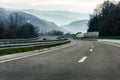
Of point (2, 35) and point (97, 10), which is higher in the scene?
point (97, 10)

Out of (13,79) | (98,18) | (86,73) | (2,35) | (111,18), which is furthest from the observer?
(98,18)

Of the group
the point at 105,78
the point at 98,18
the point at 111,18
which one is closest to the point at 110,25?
the point at 111,18

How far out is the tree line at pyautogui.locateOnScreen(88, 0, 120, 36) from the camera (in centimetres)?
12479

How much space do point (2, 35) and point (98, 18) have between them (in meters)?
68.2

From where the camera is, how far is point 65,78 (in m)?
8.58

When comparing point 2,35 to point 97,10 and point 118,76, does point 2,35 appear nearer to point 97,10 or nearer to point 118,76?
point 97,10

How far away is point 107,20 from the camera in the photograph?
13688 centimetres

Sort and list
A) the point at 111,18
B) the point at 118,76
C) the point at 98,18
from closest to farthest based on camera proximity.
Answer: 1. the point at 118,76
2. the point at 111,18
3. the point at 98,18

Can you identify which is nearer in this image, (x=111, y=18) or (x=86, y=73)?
(x=86, y=73)

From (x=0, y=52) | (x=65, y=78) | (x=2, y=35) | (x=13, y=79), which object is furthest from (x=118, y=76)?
(x=2, y=35)

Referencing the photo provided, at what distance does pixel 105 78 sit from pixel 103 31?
422 feet

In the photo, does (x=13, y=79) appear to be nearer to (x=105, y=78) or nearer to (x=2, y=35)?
(x=105, y=78)

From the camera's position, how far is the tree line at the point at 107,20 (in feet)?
409

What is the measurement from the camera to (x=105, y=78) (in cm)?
862
